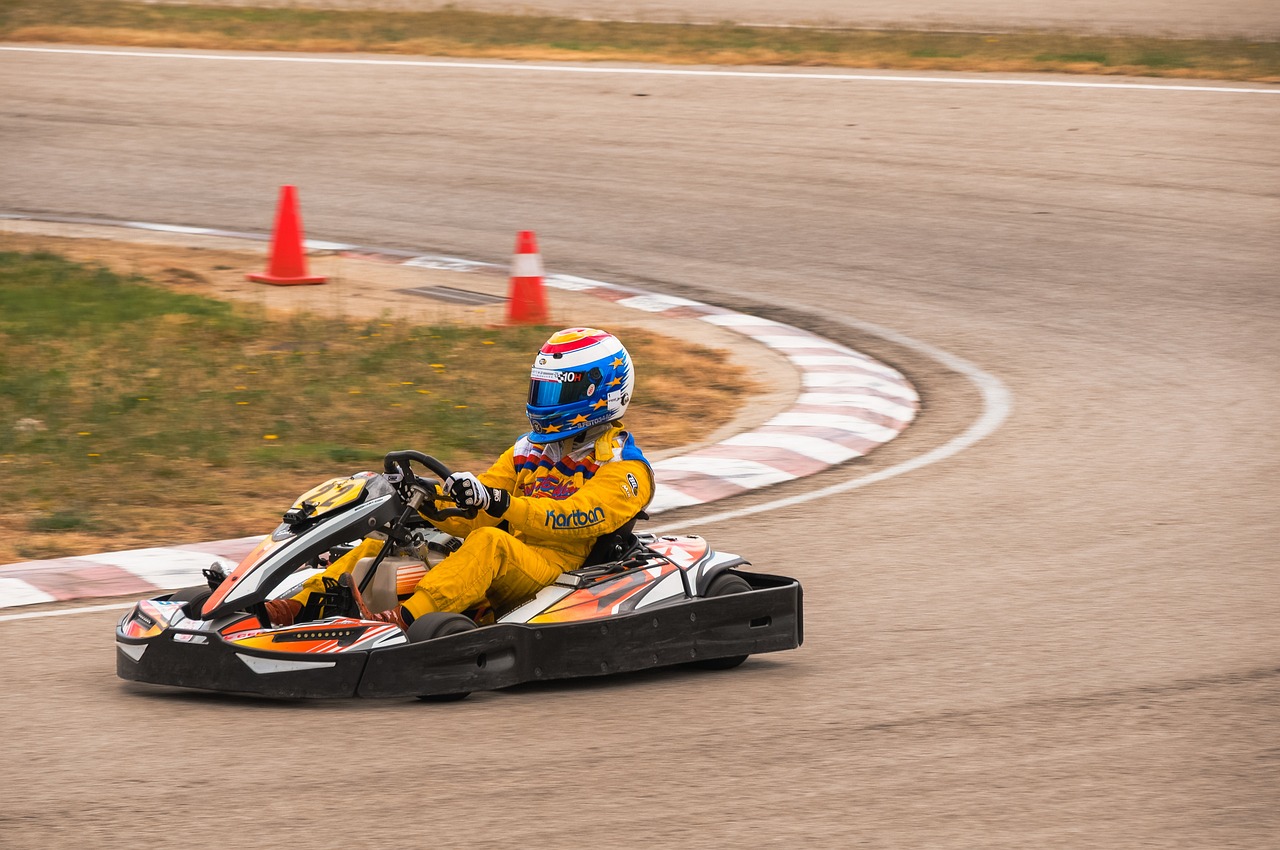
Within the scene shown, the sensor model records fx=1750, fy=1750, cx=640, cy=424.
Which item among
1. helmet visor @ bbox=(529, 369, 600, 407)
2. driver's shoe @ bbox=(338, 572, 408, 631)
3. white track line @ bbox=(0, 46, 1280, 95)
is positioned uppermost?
white track line @ bbox=(0, 46, 1280, 95)

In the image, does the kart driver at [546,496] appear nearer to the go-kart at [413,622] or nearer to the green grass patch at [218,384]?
the go-kart at [413,622]

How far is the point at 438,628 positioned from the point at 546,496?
819 mm

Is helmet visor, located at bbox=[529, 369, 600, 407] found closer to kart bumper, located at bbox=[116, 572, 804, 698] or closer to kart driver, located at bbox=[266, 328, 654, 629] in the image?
kart driver, located at bbox=[266, 328, 654, 629]

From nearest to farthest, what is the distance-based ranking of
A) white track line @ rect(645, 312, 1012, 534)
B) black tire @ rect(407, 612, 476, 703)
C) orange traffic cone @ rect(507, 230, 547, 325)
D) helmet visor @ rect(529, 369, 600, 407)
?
black tire @ rect(407, 612, 476, 703) → helmet visor @ rect(529, 369, 600, 407) → white track line @ rect(645, 312, 1012, 534) → orange traffic cone @ rect(507, 230, 547, 325)

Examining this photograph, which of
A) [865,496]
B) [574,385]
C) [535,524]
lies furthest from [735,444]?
[535,524]

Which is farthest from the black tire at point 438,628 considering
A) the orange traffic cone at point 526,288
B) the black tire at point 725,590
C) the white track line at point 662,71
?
the white track line at point 662,71

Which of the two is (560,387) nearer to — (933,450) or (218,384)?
(933,450)

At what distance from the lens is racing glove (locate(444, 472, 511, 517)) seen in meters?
5.59

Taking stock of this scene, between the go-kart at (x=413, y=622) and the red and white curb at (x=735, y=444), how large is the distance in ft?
4.11

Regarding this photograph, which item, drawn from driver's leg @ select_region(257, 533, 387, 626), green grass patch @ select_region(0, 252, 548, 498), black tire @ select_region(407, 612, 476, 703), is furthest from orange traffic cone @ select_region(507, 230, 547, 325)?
black tire @ select_region(407, 612, 476, 703)

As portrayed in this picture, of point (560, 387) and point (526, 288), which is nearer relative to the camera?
point (560, 387)

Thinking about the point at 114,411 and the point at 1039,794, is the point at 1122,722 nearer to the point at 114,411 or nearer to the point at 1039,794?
the point at 1039,794

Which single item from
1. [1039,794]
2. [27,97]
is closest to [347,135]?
[27,97]

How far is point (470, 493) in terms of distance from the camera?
559cm
